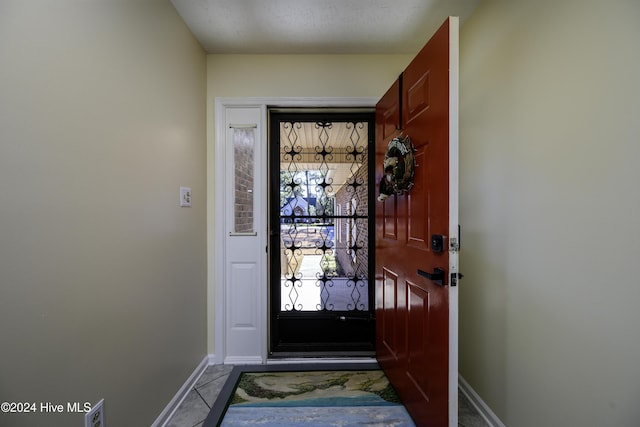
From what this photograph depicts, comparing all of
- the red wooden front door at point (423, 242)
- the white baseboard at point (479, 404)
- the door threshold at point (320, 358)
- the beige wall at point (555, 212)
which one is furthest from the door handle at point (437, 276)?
the door threshold at point (320, 358)

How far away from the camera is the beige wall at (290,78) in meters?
2.13

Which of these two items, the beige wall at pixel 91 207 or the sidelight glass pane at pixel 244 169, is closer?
the beige wall at pixel 91 207

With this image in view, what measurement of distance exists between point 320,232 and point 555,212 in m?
1.57

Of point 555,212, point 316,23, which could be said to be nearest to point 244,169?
point 316,23

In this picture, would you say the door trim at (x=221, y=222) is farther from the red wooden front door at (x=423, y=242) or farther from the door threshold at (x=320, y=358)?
the red wooden front door at (x=423, y=242)

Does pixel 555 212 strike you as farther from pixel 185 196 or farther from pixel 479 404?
pixel 185 196

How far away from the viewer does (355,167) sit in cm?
230

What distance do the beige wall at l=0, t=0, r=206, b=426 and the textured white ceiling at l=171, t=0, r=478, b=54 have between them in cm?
26

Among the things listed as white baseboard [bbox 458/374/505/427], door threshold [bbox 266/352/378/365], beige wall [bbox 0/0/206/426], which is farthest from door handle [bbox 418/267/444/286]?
beige wall [bbox 0/0/206/426]

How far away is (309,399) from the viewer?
1718 millimetres

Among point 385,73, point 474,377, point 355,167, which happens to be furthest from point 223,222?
point 474,377

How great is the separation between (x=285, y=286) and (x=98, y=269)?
1.46 metres

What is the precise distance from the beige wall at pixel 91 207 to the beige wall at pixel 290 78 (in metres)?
0.42

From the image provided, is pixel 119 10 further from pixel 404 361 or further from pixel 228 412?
pixel 404 361
